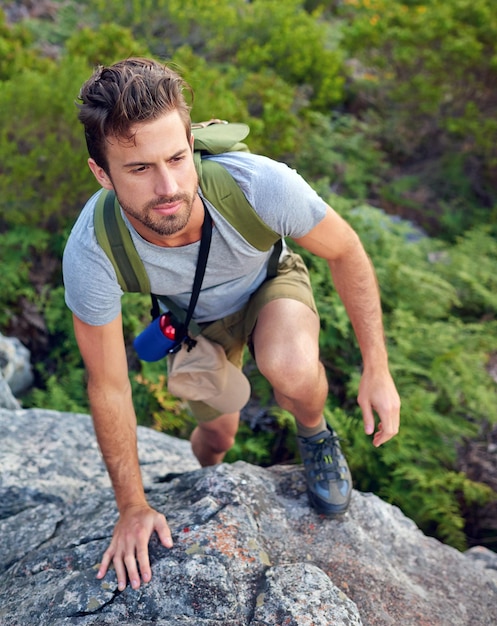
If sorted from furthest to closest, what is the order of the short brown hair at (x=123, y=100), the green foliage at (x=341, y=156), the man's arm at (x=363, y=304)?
the green foliage at (x=341, y=156) → the man's arm at (x=363, y=304) → the short brown hair at (x=123, y=100)

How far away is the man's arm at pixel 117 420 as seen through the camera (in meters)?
2.61

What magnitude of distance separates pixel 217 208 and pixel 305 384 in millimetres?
859

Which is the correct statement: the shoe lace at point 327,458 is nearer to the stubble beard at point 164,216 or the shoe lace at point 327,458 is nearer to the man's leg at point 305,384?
the man's leg at point 305,384

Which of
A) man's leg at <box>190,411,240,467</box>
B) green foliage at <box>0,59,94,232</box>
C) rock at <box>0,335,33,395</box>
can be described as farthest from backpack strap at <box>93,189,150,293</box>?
green foliage at <box>0,59,94,232</box>

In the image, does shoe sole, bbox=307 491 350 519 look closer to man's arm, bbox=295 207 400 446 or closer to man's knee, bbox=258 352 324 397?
man's arm, bbox=295 207 400 446

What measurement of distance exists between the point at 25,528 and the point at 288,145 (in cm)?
522

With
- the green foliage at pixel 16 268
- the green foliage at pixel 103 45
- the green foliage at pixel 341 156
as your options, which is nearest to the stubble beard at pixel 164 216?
the green foliage at pixel 16 268

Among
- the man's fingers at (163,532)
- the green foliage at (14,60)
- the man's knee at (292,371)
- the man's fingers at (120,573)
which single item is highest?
the green foliage at (14,60)

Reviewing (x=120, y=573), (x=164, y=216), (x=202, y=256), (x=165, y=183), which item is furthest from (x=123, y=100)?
(x=120, y=573)

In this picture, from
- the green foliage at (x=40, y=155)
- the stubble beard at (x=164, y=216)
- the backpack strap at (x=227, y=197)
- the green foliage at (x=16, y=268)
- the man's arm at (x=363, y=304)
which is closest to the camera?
the stubble beard at (x=164, y=216)

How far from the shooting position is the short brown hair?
7.72 ft

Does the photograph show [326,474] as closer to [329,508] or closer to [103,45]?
[329,508]

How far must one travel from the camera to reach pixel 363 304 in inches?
116

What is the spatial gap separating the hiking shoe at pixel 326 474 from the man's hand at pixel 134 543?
753 mm
